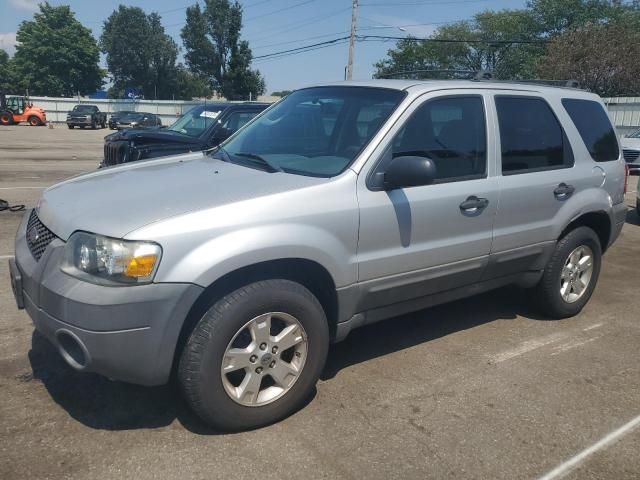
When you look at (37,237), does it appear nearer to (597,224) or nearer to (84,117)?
(597,224)

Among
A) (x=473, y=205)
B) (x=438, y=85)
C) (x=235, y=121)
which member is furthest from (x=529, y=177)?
(x=235, y=121)

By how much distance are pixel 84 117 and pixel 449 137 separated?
3802 centimetres

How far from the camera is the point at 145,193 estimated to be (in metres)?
3.13

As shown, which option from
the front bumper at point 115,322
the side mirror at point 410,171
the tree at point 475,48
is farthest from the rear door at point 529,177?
the tree at point 475,48

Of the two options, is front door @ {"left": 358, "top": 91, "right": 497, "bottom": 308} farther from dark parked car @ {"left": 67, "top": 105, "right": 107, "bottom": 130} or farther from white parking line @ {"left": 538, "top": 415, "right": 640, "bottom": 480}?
dark parked car @ {"left": 67, "top": 105, "right": 107, "bottom": 130}

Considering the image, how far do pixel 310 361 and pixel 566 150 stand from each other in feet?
9.09

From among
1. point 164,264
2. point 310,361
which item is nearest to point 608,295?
point 310,361

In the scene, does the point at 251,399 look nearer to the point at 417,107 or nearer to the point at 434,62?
the point at 417,107

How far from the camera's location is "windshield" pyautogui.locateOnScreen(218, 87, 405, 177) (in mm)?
3547

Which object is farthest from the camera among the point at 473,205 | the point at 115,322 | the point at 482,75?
the point at 482,75

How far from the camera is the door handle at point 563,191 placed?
4.44 m

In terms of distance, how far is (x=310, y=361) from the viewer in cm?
323

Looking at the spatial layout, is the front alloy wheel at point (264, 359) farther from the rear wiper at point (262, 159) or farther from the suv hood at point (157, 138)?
the suv hood at point (157, 138)

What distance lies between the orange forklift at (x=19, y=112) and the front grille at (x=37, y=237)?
3952 cm
